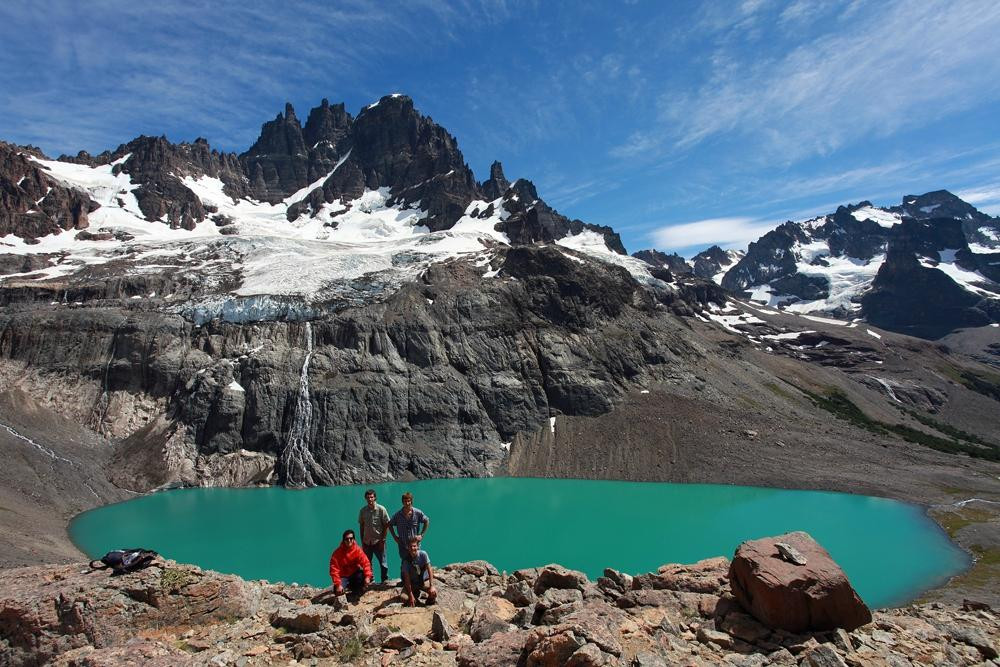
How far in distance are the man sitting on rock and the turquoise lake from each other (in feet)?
61.9

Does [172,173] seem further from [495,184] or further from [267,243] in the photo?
[495,184]

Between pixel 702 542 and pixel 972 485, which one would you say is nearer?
pixel 702 542

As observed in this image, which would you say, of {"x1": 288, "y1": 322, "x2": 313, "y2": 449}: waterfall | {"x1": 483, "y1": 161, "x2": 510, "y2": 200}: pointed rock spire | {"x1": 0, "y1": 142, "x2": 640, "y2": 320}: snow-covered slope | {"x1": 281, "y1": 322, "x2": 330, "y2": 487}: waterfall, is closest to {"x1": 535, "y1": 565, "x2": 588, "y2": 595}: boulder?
{"x1": 281, "y1": 322, "x2": 330, "y2": 487}: waterfall

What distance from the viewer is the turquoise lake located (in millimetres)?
34594

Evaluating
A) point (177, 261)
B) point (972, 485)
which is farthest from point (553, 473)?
point (177, 261)

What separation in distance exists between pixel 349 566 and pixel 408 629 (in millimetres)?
2066

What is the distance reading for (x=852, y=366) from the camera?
119 meters

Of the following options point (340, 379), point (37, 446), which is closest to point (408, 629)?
point (37, 446)

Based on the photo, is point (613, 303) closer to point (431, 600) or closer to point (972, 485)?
point (972, 485)

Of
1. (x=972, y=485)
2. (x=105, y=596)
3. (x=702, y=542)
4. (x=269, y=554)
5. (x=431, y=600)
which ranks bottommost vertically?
(x=972, y=485)

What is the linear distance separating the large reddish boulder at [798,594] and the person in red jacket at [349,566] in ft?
23.1

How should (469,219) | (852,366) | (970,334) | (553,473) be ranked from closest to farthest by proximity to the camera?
(553,473)
(852,366)
(469,219)
(970,334)

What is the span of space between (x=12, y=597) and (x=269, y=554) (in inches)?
1158

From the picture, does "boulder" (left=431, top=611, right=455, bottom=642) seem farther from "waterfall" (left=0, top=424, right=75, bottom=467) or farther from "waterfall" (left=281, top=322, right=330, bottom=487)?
"waterfall" (left=0, top=424, right=75, bottom=467)
